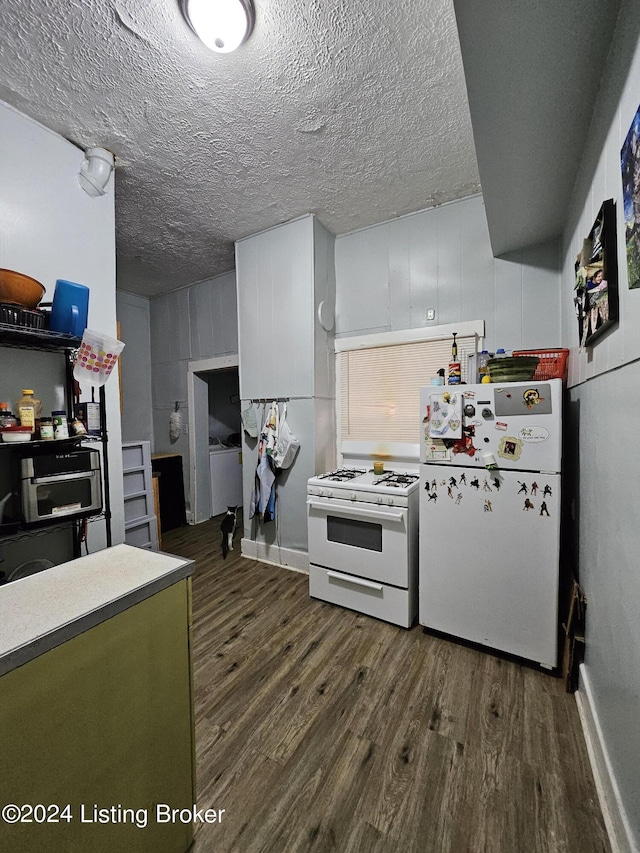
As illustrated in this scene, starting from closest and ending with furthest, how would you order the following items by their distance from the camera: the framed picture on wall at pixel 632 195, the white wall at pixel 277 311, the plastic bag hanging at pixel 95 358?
the framed picture on wall at pixel 632 195
the plastic bag hanging at pixel 95 358
the white wall at pixel 277 311

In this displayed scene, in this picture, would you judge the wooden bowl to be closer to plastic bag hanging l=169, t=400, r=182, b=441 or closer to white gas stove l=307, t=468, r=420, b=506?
white gas stove l=307, t=468, r=420, b=506

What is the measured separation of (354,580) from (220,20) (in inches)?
110

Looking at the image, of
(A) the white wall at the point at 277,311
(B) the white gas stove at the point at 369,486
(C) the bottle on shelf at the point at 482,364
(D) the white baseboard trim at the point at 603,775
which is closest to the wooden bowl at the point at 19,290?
(A) the white wall at the point at 277,311

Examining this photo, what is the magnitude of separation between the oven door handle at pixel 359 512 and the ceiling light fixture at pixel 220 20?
2.32 m

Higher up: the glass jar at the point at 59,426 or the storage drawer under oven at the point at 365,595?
the glass jar at the point at 59,426

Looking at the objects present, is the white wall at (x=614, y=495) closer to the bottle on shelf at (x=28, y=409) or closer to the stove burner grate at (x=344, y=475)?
the stove burner grate at (x=344, y=475)

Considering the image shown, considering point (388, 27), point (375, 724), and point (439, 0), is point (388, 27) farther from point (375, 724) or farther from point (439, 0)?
point (375, 724)

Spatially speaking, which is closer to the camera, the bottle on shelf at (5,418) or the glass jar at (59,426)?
the bottle on shelf at (5,418)

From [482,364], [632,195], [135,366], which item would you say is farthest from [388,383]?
[135,366]

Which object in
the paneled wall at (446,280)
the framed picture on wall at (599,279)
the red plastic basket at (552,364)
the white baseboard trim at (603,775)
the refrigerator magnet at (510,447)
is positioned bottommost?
the white baseboard trim at (603,775)

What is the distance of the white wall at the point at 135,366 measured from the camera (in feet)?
14.1

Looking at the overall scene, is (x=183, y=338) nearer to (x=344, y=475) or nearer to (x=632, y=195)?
(x=344, y=475)

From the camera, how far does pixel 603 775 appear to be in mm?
1202

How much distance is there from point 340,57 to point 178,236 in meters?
2.06
